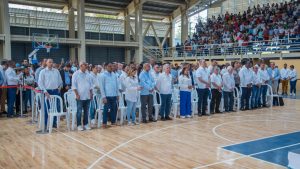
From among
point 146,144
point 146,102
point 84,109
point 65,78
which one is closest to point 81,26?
point 65,78

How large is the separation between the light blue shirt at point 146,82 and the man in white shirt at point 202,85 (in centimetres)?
183

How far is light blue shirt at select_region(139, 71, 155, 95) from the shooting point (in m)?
8.73

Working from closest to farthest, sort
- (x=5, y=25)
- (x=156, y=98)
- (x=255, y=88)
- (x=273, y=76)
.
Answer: (x=156, y=98)
(x=255, y=88)
(x=273, y=76)
(x=5, y=25)

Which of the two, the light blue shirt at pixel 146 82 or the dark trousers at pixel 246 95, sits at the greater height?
the light blue shirt at pixel 146 82

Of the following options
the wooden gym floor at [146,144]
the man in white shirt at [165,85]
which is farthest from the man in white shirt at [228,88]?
the man in white shirt at [165,85]

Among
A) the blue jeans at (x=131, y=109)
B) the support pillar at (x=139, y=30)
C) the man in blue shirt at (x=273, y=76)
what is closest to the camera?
the blue jeans at (x=131, y=109)

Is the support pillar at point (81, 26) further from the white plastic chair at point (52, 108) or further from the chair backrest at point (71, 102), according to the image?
the white plastic chair at point (52, 108)

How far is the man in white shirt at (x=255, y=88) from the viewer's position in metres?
11.4

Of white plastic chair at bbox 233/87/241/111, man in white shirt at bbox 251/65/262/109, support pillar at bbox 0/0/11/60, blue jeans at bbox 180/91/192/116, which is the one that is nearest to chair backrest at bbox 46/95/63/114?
blue jeans at bbox 180/91/192/116

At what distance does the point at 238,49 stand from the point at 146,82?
1497 cm

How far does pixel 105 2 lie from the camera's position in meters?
24.6

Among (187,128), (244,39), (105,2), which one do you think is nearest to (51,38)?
(105,2)

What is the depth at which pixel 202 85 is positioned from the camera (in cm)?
991

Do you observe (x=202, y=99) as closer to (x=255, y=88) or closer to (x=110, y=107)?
(x=255, y=88)
